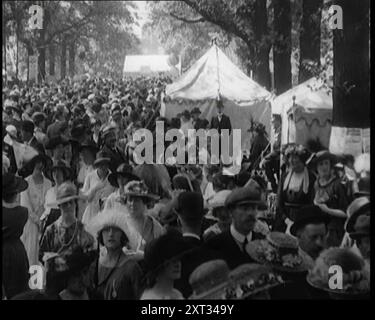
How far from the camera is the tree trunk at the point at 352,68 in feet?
18.8

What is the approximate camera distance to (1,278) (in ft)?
18.6

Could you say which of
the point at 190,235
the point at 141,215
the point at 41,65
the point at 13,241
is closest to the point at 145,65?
the point at 41,65

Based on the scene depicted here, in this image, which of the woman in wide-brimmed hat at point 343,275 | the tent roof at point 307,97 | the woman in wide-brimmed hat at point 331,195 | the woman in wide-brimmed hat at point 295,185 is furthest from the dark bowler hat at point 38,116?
the woman in wide-brimmed hat at point 343,275

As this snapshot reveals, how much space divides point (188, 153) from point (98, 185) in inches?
33.1

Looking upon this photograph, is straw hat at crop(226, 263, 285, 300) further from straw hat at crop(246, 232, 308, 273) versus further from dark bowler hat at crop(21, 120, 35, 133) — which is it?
dark bowler hat at crop(21, 120, 35, 133)

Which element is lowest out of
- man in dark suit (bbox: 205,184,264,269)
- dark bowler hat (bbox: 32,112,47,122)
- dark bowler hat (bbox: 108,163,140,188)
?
man in dark suit (bbox: 205,184,264,269)

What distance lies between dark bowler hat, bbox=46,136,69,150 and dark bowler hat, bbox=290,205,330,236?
2.12m

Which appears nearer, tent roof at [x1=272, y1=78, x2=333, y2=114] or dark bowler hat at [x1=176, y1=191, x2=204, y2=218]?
dark bowler hat at [x1=176, y1=191, x2=204, y2=218]

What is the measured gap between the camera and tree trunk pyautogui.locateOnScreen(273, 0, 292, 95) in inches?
239

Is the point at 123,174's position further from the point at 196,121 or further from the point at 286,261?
the point at 286,261

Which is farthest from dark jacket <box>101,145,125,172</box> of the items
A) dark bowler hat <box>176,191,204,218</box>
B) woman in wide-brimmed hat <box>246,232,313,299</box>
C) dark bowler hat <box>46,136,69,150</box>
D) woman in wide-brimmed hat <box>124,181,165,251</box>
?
woman in wide-brimmed hat <box>246,232,313,299</box>

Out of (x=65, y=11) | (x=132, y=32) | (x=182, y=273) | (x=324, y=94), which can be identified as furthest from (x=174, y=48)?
(x=182, y=273)

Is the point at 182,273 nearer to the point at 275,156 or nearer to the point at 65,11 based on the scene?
the point at 275,156

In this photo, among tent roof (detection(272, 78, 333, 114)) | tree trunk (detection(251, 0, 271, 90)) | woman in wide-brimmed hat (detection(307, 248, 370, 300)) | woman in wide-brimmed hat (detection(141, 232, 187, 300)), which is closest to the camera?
woman in wide-brimmed hat (detection(141, 232, 187, 300))
